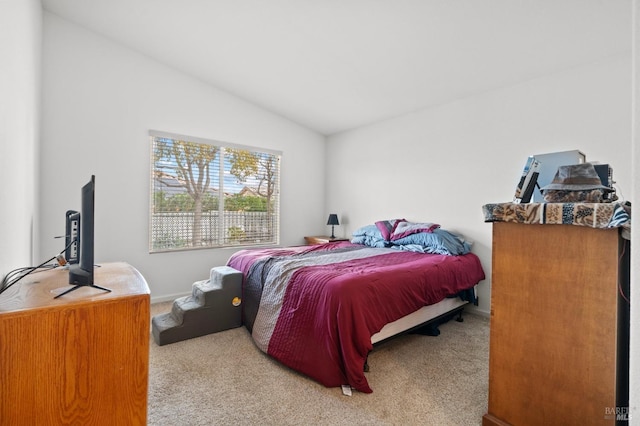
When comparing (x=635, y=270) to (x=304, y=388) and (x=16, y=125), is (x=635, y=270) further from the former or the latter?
(x=16, y=125)

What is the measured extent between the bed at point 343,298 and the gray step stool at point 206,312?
0.35 feet

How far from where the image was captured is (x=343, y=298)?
6.59ft

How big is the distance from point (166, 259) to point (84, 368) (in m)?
2.89

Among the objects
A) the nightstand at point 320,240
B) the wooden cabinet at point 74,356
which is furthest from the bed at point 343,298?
the nightstand at point 320,240

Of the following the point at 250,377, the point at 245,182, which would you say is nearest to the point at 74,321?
the point at 250,377

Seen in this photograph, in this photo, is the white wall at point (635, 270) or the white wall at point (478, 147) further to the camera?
the white wall at point (478, 147)

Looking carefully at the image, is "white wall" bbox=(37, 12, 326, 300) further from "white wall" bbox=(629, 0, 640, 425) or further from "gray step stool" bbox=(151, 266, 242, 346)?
"white wall" bbox=(629, 0, 640, 425)

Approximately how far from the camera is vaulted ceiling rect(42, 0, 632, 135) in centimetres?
225

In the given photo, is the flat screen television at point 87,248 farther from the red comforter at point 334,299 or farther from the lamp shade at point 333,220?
the lamp shade at point 333,220

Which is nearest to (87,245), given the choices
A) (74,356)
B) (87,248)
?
(87,248)

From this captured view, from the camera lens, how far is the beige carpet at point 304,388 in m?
1.72

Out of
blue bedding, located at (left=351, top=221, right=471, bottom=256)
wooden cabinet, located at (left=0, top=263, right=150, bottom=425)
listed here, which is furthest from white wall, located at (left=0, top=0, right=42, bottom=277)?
blue bedding, located at (left=351, top=221, right=471, bottom=256)

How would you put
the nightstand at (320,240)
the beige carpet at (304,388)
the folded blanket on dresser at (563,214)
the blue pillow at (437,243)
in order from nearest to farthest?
the folded blanket on dresser at (563,214), the beige carpet at (304,388), the blue pillow at (437,243), the nightstand at (320,240)

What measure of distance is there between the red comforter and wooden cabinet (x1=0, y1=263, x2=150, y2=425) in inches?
43.1
